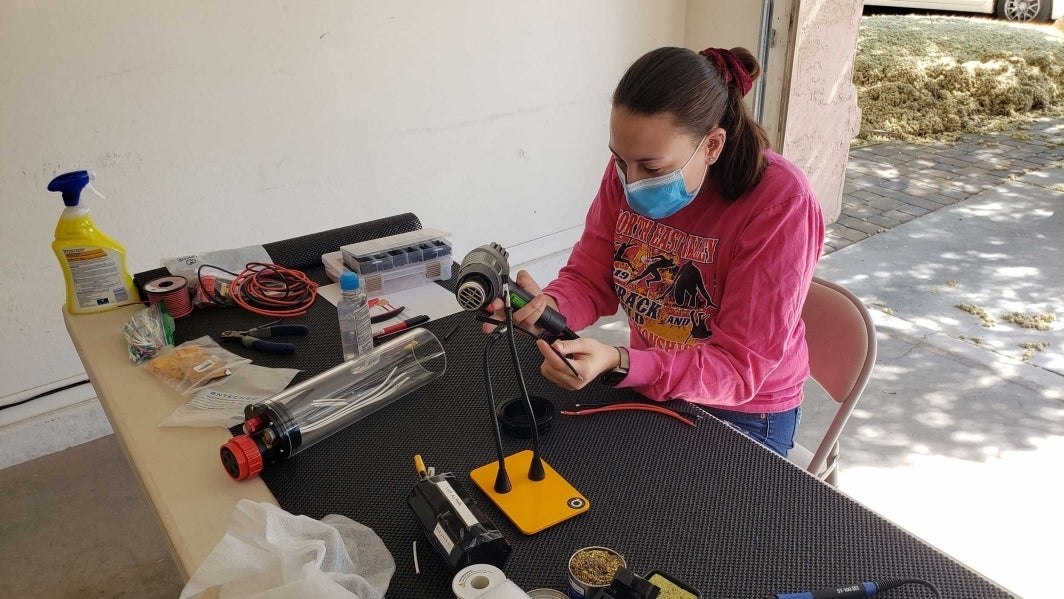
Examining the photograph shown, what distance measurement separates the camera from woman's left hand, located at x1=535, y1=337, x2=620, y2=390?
3.87 feet

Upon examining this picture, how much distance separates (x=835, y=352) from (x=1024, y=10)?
7837 millimetres

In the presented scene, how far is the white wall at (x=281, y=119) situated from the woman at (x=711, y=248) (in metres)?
1.50

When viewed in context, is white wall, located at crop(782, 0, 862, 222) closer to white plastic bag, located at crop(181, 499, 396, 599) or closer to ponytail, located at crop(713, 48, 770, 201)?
ponytail, located at crop(713, 48, 770, 201)

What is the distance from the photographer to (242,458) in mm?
1064

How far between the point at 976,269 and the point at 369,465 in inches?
136

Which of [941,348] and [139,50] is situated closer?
[139,50]

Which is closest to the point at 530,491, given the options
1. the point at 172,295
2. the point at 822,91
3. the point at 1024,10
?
the point at 172,295

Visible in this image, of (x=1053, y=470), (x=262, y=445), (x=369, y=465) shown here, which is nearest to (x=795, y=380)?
(x=369, y=465)

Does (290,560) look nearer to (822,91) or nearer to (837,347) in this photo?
(837,347)

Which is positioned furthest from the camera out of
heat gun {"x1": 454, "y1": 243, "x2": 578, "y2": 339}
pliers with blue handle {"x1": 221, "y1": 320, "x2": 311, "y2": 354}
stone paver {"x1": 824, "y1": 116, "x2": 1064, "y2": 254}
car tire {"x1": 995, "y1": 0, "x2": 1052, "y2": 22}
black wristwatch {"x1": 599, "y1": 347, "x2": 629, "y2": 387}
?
car tire {"x1": 995, "y1": 0, "x2": 1052, "y2": 22}

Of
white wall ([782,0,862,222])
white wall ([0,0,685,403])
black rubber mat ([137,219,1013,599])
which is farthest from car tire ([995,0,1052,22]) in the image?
black rubber mat ([137,219,1013,599])

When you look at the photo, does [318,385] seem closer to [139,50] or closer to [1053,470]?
[139,50]

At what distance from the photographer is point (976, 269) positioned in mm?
3578

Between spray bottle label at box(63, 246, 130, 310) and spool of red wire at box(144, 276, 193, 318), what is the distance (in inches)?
2.7
